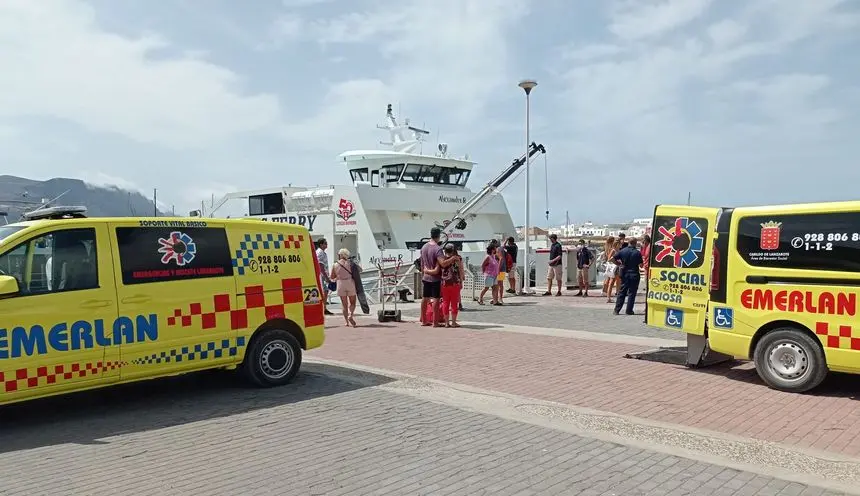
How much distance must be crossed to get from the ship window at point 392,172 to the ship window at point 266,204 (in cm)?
444

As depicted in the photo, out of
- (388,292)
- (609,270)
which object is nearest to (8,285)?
(388,292)

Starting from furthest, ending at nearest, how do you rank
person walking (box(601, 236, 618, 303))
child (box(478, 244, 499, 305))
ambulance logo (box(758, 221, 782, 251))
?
1. person walking (box(601, 236, 618, 303))
2. child (box(478, 244, 499, 305))
3. ambulance logo (box(758, 221, 782, 251))

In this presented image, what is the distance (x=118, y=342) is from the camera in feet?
19.1

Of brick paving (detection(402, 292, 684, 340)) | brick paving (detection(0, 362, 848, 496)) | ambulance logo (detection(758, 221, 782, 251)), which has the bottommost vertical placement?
brick paving (detection(402, 292, 684, 340))

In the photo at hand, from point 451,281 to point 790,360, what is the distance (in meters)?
6.10

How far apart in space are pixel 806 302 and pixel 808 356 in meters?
0.52

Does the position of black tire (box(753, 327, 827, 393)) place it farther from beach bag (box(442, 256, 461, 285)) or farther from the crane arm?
the crane arm

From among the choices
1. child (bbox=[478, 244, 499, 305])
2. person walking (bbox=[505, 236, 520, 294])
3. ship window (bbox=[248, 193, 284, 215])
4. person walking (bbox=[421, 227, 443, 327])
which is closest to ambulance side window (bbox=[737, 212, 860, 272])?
person walking (bbox=[421, 227, 443, 327])

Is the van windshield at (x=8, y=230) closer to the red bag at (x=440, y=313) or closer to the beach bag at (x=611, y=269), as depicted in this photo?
the red bag at (x=440, y=313)

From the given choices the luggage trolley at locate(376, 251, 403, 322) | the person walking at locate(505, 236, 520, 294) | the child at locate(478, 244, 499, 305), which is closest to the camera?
the luggage trolley at locate(376, 251, 403, 322)

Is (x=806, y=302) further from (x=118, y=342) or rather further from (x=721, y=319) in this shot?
(x=118, y=342)

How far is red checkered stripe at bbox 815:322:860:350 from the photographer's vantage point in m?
6.05

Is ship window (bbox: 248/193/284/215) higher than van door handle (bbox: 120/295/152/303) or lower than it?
higher

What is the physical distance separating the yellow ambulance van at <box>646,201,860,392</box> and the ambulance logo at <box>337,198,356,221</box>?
18339mm
